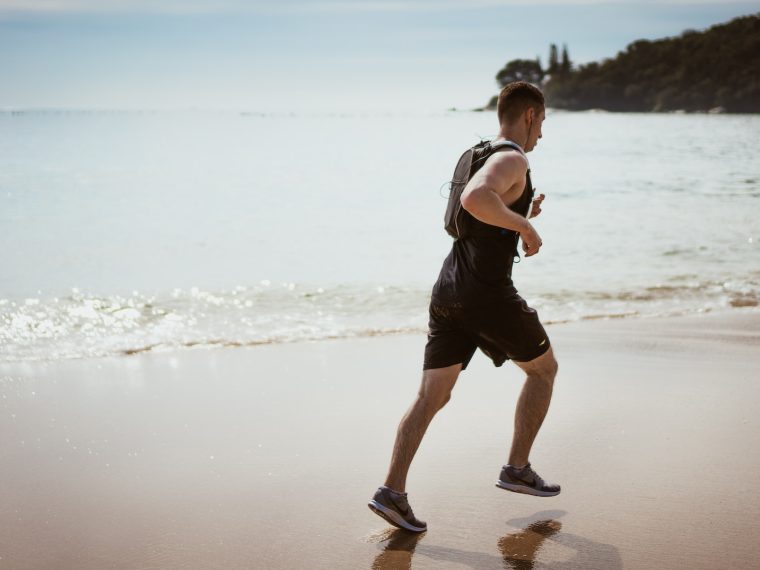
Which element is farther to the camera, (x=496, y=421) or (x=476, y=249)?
(x=496, y=421)

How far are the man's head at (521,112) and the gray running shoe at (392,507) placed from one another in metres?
1.52

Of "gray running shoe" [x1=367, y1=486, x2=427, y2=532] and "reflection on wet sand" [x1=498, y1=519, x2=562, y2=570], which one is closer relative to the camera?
"reflection on wet sand" [x1=498, y1=519, x2=562, y2=570]

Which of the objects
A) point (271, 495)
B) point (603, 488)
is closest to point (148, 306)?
point (271, 495)

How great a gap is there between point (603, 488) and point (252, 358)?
3570mm

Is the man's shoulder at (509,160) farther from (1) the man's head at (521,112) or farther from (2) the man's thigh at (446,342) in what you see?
(2) the man's thigh at (446,342)

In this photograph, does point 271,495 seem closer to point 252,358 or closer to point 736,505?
point 736,505

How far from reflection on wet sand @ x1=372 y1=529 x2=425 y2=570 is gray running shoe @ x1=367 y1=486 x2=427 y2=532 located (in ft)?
0.20

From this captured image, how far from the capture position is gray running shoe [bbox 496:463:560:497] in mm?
3746

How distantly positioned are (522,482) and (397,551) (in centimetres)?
64

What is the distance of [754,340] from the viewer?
24.2ft

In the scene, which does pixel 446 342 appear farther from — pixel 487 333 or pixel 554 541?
pixel 554 541

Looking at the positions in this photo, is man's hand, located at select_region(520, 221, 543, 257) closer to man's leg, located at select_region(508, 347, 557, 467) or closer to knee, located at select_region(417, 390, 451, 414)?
man's leg, located at select_region(508, 347, 557, 467)

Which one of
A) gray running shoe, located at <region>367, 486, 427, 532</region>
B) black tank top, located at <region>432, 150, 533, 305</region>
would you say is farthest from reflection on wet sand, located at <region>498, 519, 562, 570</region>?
black tank top, located at <region>432, 150, 533, 305</region>

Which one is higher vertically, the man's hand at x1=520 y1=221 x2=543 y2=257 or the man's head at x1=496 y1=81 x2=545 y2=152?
the man's head at x1=496 y1=81 x2=545 y2=152
